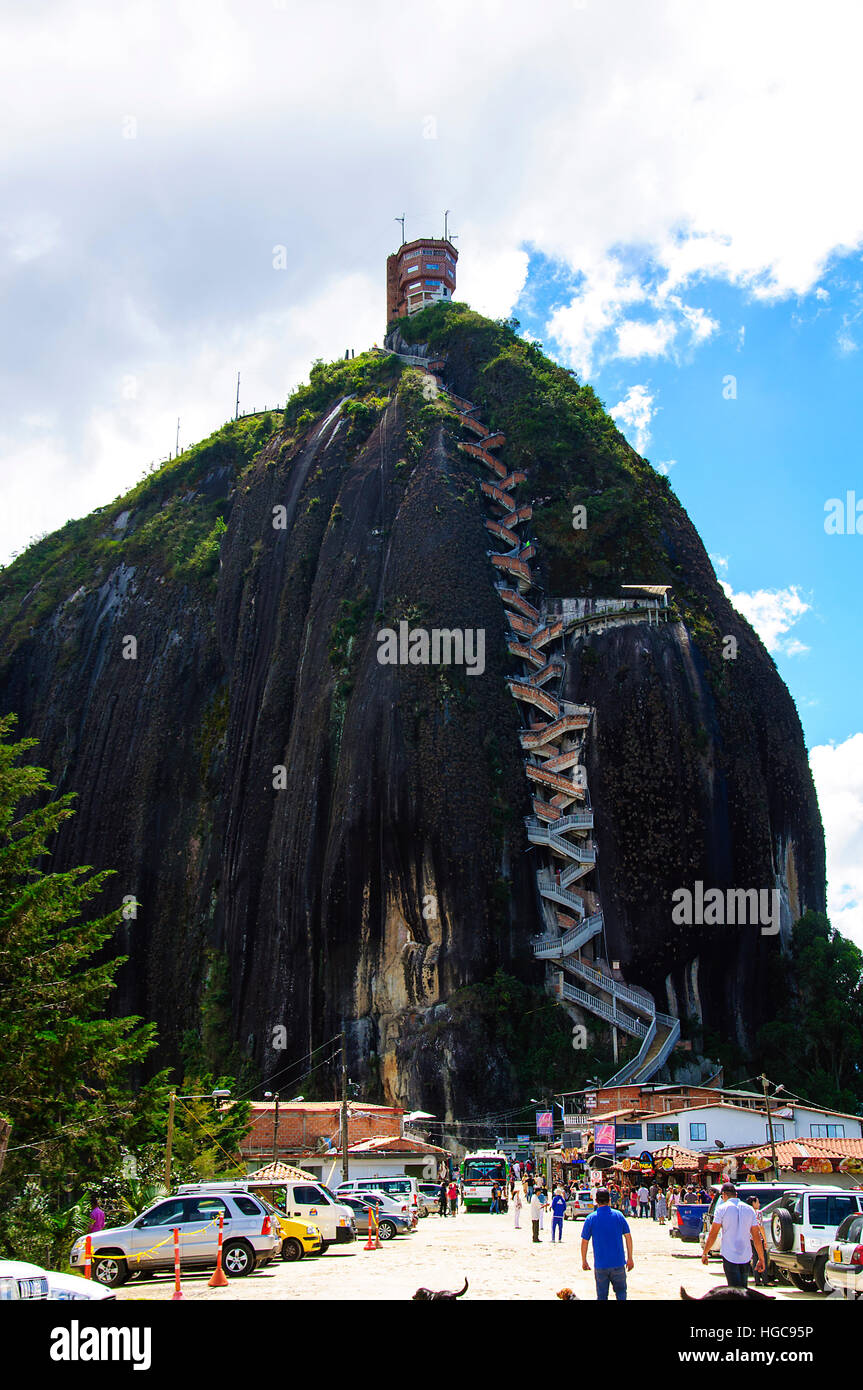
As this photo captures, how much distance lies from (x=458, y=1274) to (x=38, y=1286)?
982 cm

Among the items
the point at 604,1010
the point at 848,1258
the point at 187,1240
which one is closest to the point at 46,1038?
the point at 187,1240

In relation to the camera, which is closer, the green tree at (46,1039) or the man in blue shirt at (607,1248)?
the man in blue shirt at (607,1248)

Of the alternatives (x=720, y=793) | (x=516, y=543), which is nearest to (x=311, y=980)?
(x=720, y=793)

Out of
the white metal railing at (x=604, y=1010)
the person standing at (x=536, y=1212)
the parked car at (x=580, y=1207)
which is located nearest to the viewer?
the person standing at (x=536, y=1212)

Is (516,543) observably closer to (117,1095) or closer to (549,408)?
(549,408)

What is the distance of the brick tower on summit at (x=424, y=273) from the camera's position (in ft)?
357

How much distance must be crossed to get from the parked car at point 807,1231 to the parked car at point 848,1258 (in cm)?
42

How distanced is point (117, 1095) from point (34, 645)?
82.8 metres

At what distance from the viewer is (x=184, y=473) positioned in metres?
108

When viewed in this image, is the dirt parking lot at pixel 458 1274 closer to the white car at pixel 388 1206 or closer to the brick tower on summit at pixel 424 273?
the white car at pixel 388 1206

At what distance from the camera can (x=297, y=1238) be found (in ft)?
75.4

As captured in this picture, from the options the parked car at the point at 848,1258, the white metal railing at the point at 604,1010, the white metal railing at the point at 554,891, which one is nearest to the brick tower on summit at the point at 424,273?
the white metal railing at the point at 554,891

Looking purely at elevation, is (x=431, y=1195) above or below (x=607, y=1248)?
below

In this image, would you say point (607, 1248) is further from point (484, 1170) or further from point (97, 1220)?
point (484, 1170)
